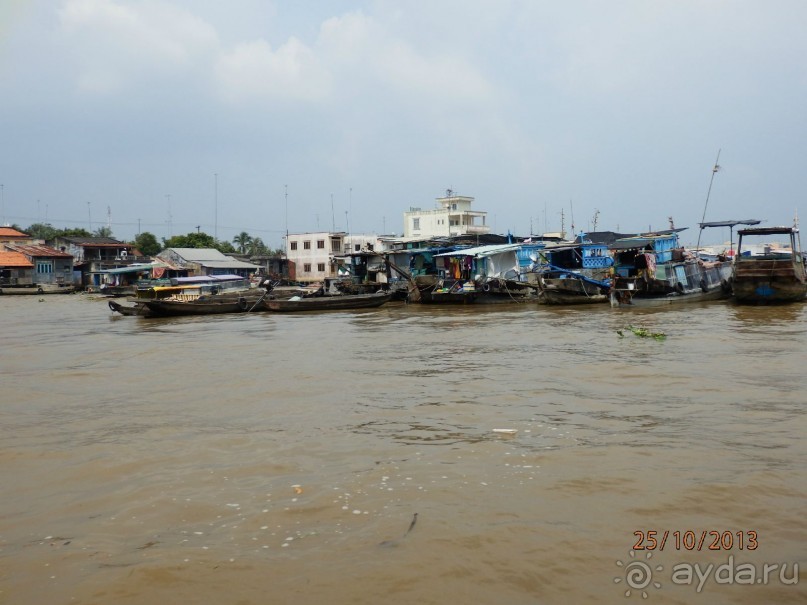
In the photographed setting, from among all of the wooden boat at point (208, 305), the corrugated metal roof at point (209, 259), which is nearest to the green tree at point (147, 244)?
the corrugated metal roof at point (209, 259)

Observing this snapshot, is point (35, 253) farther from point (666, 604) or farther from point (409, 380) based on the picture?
point (666, 604)

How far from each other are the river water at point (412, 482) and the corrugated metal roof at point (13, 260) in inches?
1488

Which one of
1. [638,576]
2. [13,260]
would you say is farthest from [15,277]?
[638,576]

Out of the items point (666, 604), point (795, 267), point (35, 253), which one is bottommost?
point (666, 604)

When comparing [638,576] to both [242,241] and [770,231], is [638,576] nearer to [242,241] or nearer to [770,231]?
[770,231]

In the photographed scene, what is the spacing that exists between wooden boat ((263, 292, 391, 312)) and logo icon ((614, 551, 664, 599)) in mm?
21019

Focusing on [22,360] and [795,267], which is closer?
[22,360]

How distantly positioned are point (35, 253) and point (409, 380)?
44576 millimetres

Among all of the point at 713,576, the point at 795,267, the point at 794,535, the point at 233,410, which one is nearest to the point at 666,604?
the point at 713,576

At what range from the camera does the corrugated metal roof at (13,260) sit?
142 feet

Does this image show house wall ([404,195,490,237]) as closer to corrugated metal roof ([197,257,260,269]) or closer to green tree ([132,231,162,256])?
corrugated metal roof ([197,257,260,269])

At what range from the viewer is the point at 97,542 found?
13.2 feet

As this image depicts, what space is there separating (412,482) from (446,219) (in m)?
47.4

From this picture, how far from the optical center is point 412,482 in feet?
16.3
